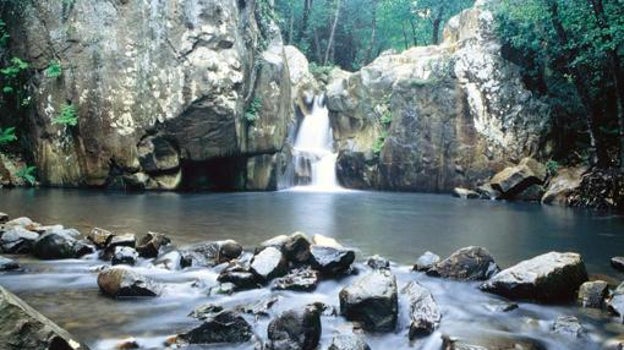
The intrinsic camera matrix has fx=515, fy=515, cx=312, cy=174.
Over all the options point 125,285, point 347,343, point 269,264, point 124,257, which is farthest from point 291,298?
point 124,257

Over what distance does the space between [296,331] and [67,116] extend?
16.7m

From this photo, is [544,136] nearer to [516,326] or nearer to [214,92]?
[214,92]

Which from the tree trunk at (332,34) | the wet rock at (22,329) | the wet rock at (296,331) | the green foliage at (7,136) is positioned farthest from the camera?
the tree trunk at (332,34)

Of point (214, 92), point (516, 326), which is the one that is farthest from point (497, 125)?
point (516, 326)

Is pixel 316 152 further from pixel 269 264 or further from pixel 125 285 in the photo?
pixel 125 285

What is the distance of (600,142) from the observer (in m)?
17.6

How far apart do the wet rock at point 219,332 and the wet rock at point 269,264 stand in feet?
4.94

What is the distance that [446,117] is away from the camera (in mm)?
21859

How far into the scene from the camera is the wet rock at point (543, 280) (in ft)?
18.4

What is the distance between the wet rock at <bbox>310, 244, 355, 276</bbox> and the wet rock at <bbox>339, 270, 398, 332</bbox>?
1.31 m

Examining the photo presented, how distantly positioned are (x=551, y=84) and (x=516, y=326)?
1730 cm

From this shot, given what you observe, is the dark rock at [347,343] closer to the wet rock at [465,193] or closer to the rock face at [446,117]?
the wet rock at [465,193]

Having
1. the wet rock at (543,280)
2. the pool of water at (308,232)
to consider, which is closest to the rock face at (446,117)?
the pool of water at (308,232)

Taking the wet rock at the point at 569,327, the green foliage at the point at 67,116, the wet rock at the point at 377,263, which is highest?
the green foliage at the point at 67,116
